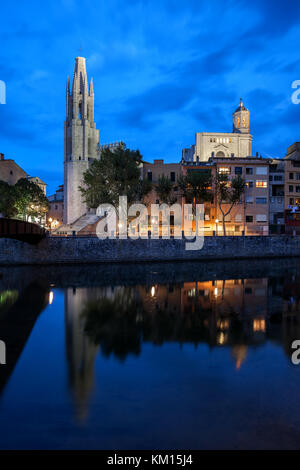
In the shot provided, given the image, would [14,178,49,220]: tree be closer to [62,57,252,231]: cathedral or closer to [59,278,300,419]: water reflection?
[62,57,252,231]: cathedral

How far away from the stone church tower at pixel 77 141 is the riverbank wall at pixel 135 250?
120ft

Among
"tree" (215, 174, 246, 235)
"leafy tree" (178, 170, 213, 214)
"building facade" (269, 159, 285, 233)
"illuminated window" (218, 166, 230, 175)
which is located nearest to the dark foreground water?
"tree" (215, 174, 246, 235)

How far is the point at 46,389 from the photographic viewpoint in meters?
9.38

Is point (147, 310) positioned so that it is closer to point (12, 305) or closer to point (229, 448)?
point (12, 305)

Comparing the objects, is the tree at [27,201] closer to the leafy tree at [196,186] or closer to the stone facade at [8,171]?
the stone facade at [8,171]

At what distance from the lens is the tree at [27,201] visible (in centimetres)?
5100

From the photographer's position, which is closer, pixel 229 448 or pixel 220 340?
pixel 229 448

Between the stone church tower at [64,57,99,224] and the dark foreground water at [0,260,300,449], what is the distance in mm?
53471

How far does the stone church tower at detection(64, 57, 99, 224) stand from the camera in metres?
75.2

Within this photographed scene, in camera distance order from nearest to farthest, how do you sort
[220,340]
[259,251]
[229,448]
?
1. [229,448]
2. [220,340]
3. [259,251]

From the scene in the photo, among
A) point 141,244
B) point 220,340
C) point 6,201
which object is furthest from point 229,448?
point 6,201

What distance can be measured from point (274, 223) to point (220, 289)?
125 ft

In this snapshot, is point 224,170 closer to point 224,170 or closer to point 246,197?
point 224,170

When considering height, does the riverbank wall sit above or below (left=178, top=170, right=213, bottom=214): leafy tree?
below
